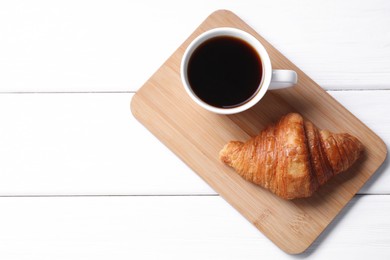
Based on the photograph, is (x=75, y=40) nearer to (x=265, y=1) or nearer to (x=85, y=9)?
(x=85, y=9)

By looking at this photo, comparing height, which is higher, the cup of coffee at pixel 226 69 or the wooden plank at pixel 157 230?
the cup of coffee at pixel 226 69

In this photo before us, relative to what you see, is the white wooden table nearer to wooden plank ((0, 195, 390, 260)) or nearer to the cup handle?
wooden plank ((0, 195, 390, 260))

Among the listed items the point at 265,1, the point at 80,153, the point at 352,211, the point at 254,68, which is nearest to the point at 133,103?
the point at 80,153

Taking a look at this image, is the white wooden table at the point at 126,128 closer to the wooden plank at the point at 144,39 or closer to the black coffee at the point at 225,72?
the wooden plank at the point at 144,39

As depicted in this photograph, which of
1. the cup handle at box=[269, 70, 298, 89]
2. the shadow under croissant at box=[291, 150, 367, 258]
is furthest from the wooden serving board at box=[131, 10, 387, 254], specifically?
the cup handle at box=[269, 70, 298, 89]

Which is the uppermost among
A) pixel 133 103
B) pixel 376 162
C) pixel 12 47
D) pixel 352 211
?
pixel 12 47

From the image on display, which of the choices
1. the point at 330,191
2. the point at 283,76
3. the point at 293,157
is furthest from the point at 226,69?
the point at 330,191

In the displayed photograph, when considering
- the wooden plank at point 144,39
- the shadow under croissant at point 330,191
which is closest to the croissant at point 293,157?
the shadow under croissant at point 330,191
